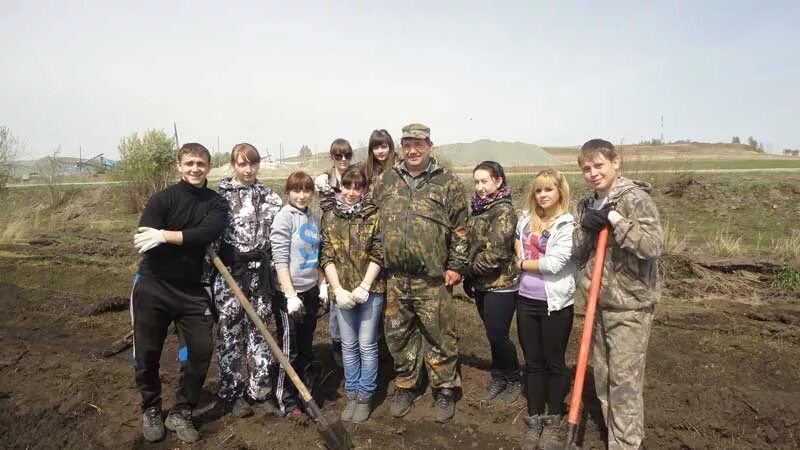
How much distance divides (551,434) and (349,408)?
5.22 ft

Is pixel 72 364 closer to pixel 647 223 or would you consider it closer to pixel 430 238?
pixel 430 238

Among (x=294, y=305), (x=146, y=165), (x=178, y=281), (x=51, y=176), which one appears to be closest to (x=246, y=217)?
(x=178, y=281)

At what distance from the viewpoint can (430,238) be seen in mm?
3697

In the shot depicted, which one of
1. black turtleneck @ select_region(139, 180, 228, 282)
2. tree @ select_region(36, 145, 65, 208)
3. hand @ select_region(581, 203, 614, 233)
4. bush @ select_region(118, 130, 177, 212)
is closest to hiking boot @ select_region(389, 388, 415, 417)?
black turtleneck @ select_region(139, 180, 228, 282)

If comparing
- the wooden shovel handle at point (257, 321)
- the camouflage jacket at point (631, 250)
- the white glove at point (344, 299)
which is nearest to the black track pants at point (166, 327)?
the wooden shovel handle at point (257, 321)

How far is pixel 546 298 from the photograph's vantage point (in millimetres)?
3533

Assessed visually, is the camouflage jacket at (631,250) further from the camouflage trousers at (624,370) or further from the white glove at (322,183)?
the white glove at (322,183)

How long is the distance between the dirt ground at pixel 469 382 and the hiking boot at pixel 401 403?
2.5 inches

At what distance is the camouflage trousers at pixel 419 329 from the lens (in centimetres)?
384

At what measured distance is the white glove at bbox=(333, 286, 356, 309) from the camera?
3766 millimetres

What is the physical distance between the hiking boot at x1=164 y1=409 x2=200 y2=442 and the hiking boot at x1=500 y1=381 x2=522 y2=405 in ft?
8.08

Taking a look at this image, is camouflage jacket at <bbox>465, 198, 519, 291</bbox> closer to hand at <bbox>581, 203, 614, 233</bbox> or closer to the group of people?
the group of people

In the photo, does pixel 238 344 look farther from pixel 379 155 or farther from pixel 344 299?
pixel 379 155

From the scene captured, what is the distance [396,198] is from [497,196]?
767mm
